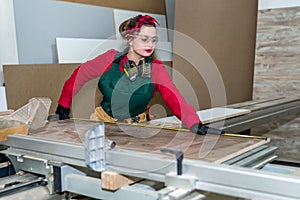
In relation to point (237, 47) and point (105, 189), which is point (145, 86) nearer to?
point (105, 189)

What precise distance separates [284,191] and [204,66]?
2.96 m

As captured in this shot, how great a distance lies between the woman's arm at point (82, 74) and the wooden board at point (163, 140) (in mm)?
212

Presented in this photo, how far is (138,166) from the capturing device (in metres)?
1.03

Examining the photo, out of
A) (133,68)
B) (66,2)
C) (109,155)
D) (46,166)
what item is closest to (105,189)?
(109,155)

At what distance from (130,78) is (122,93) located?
0.11 metres

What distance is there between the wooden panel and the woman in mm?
1374

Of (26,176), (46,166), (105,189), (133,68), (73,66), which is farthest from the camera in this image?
(73,66)

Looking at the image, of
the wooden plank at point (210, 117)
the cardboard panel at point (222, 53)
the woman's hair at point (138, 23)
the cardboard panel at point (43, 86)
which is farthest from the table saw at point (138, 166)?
the cardboard panel at point (222, 53)

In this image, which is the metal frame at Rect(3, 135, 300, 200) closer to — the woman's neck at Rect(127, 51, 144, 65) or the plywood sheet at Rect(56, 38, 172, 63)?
the woman's neck at Rect(127, 51, 144, 65)

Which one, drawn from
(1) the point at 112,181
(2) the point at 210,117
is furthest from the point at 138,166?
(2) the point at 210,117

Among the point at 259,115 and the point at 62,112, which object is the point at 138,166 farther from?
the point at 259,115

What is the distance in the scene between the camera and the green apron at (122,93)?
1.87m

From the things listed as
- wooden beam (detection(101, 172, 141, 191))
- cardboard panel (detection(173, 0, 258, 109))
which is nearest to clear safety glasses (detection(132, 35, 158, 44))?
wooden beam (detection(101, 172, 141, 191))

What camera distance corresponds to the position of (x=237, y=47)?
145 inches
